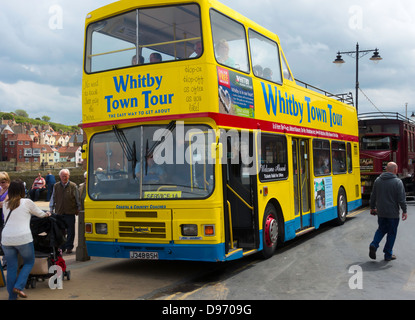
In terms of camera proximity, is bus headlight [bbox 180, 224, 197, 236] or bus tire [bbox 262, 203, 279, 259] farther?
bus tire [bbox 262, 203, 279, 259]

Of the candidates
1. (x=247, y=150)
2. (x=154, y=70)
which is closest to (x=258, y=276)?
(x=247, y=150)

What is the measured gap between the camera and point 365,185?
19.4m

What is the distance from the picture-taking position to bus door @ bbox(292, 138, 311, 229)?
420 inches

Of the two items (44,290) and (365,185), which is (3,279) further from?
(365,185)

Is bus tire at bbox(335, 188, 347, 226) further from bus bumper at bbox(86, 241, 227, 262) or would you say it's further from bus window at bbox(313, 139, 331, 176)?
bus bumper at bbox(86, 241, 227, 262)

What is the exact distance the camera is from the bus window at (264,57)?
9039mm

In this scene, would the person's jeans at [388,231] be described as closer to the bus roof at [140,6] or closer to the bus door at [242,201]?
the bus door at [242,201]

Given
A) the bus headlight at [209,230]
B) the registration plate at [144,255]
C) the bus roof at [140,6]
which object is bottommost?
the registration plate at [144,255]

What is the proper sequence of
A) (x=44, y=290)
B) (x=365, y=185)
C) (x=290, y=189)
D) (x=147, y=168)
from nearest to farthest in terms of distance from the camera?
(x=44, y=290) < (x=147, y=168) < (x=290, y=189) < (x=365, y=185)

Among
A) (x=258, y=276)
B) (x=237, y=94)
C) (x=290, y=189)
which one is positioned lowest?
(x=258, y=276)

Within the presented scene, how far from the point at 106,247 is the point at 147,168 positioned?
4.98ft

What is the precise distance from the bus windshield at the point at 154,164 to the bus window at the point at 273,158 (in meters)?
1.69

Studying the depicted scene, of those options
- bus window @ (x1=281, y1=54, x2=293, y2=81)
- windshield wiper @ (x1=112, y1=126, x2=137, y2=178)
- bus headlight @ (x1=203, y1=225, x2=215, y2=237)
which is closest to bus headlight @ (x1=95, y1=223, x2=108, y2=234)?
A: windshield wiper @ (x1=112, y1=126, x2=137, y2=178)
